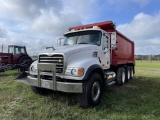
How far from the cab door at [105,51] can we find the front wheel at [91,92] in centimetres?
144

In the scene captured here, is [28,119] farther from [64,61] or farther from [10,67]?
[10,67]

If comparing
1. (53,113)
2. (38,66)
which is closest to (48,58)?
(38,66)

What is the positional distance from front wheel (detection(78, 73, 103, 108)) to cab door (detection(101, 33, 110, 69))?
1.44 metres

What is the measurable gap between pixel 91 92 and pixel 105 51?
2.49 meters

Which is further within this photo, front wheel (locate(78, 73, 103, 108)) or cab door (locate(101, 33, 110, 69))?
cab door (locate(101, 33, 110, 69))

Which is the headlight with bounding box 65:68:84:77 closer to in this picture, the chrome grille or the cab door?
the chrome grille

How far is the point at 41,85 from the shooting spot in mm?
5926

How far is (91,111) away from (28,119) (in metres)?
1.83

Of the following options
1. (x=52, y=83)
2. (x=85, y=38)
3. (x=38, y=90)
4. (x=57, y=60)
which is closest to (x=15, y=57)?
(x=38, y=90)

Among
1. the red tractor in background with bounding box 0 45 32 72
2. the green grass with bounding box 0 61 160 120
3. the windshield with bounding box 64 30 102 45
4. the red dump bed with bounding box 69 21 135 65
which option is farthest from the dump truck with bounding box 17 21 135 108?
the red tractor in background with bounding box 0 45 32 72

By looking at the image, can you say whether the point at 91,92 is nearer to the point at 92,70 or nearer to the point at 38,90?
the point at 92,70

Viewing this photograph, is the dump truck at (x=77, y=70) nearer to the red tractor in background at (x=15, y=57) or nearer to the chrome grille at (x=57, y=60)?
the chrome grille at (x=57, y=60)

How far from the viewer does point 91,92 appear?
566cm

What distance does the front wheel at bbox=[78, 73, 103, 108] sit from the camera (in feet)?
17.9
